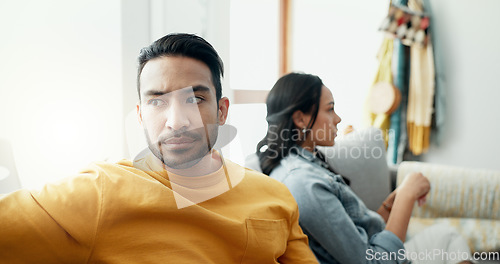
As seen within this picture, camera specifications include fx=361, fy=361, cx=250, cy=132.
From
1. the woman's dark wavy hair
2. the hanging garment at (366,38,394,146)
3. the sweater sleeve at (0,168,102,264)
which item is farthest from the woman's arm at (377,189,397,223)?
the hanging garment at (366,38,394,146)

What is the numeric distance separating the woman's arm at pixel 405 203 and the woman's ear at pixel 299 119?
13.0 inches

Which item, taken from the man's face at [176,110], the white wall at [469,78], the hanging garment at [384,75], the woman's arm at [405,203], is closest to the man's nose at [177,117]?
the man's face at [176,110]

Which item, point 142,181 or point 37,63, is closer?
point 142,181

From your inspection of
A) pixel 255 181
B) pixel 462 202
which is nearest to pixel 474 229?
pixel 462 202

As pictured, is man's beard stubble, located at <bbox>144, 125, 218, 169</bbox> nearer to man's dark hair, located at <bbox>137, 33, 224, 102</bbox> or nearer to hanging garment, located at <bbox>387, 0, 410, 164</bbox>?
man's dark hair, located at <bbox>137, 33, 224, 102</bbox>

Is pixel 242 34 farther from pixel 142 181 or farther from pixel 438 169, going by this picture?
pixel 142 181

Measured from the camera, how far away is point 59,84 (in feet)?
2.71

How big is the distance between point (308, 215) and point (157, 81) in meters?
0.47

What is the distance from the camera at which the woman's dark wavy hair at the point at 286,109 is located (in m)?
0.98

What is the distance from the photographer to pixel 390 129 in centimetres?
217

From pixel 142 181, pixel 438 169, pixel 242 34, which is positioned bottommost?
pixel 438 169

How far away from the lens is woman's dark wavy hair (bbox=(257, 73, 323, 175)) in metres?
0.98

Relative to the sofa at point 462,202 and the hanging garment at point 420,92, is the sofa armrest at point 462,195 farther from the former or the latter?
the hanging garment at point 420,92

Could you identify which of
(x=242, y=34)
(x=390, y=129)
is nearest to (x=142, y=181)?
(x=242, y=34)
